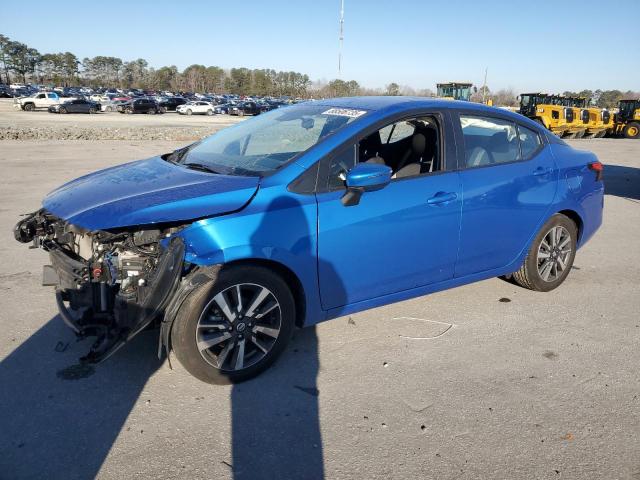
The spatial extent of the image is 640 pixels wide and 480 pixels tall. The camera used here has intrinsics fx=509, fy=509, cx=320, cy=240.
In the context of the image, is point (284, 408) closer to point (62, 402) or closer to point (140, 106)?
point (62, 402)

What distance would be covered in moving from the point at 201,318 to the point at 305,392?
30.8 inches

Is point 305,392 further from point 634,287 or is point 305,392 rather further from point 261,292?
point 634,287

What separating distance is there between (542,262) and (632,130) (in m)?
31.3

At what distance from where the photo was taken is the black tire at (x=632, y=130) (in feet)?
98.7

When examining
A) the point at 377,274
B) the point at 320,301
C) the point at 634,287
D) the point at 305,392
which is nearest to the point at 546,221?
the point at 634,287

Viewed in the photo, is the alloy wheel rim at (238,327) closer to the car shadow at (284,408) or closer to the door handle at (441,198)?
the car shadow at (284,408)

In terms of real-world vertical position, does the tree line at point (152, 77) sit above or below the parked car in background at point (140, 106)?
above

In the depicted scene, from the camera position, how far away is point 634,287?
16.5 feet

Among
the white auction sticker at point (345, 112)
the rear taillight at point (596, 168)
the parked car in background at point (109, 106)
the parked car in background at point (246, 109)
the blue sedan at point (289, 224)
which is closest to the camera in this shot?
the blue sedan at point (289, 224)

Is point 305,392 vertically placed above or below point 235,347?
below

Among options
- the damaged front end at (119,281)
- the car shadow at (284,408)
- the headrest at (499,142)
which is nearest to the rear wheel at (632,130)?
the headrest at (499,142)

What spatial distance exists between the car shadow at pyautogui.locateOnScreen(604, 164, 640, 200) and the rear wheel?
17402 millimetres

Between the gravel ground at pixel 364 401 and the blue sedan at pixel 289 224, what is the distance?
0.33 m

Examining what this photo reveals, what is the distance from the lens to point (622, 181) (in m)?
12.8
